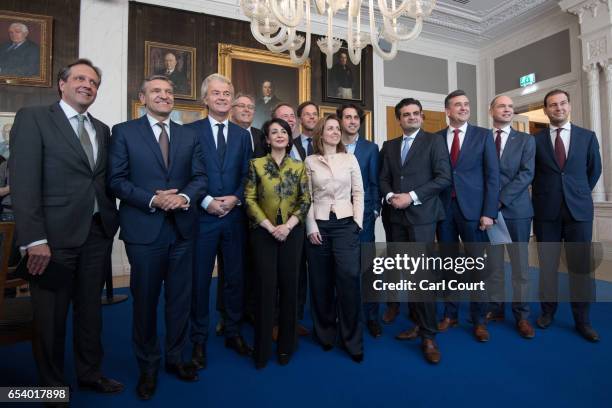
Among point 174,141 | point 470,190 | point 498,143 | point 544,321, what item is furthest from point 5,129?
point 544,321

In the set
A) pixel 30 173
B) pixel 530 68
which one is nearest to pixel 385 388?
pixel 30 173

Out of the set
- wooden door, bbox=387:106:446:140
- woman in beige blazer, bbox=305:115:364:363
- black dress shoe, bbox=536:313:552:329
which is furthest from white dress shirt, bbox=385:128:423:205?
wooden door, bbox=387:106:446:140

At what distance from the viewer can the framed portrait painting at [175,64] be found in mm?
5605

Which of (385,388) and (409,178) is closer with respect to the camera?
(385,388)

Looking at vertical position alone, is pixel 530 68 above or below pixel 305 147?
above

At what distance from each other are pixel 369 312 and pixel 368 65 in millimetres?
5364

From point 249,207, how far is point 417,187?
122 cm

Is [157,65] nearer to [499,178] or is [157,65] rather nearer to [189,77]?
[189,77]

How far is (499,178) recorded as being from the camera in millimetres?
3008

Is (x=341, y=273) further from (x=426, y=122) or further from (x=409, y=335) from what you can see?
(x=426, y=122)

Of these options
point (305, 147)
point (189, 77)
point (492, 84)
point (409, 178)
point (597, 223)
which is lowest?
point (597, 223)

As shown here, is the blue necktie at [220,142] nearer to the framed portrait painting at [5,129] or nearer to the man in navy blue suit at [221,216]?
the man in navy blue suit at [221,216]

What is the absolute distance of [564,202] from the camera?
2.99 meters

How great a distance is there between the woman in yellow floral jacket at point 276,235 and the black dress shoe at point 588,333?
2.19m
